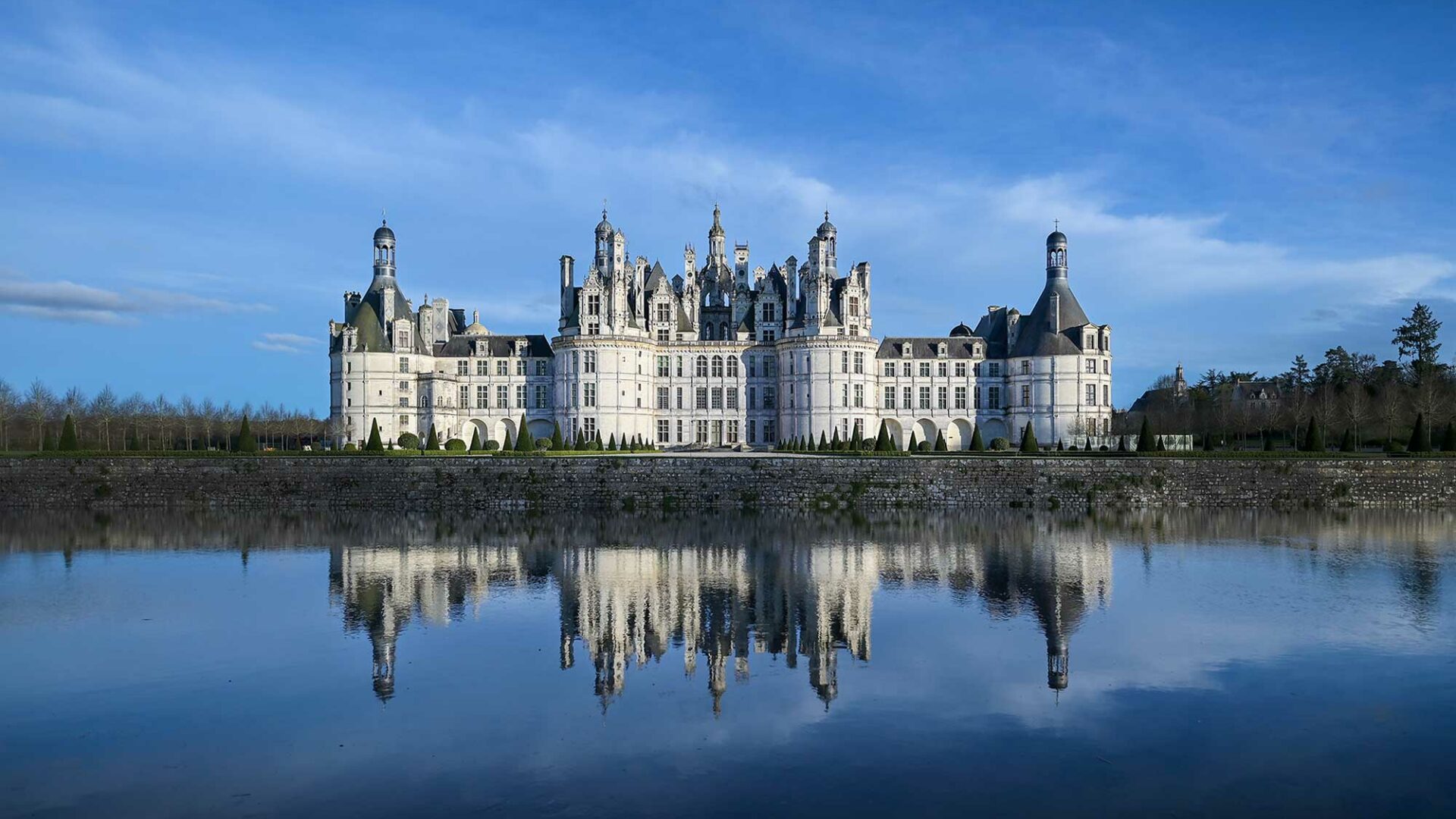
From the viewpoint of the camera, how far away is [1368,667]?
15297 mm

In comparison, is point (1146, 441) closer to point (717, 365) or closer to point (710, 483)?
point (710, 483)

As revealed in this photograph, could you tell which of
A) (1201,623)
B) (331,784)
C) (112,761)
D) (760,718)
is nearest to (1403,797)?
(760,718)

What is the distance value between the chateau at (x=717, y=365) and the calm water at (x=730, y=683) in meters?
39.1

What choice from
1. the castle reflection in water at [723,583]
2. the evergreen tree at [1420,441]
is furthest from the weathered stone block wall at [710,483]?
the castle reflection in water at [723,583]

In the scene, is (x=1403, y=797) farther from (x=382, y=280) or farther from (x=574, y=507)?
(x=382, y=280)

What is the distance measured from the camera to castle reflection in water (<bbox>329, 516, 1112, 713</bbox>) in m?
16.5

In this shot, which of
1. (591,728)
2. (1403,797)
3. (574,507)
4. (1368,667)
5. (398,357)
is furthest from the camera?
(398,357)

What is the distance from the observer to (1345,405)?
62812 millimetres

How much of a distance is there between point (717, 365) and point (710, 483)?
29.8 m

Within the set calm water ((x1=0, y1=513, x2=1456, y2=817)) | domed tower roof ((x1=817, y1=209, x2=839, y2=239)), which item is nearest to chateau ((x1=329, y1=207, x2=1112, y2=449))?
domed tower roof ((x1=817, y1=209, x2=839, y2=239))

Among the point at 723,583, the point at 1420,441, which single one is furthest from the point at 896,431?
the point at 723,583

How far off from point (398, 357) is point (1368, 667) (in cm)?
6034

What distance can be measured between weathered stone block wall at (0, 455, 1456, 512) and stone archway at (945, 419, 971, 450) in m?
28.1

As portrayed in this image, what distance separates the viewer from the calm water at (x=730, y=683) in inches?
424
